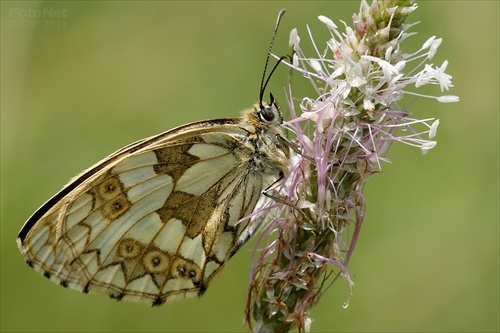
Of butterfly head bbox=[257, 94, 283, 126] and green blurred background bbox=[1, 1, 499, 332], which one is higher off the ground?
butterfly head bbox=[257, 94, 283, 126]

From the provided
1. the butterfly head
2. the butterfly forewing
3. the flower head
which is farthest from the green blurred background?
the flower head

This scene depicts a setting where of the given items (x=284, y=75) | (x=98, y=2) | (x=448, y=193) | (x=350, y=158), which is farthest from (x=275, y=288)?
(x=98, y=2)

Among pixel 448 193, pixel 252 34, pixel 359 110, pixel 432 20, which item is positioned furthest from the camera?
pixel 252 34

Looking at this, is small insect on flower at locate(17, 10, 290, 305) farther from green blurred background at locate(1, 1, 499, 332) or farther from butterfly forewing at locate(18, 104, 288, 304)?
green blurred background at locate(1, 1, 499, 332)

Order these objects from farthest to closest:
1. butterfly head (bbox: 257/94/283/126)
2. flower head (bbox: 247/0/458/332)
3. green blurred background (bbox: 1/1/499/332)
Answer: green blurred background (bbox: 1/1/499/332), butterfly head (bbox: 257/94/283/126), flower head (bbox: 247/0/458/332)

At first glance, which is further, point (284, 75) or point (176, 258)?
point (284, 75)

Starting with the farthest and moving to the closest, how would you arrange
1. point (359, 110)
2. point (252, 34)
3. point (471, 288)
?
point (252, 34) → point (471, 288) → point (359, 110)

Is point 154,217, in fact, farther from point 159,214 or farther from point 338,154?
point 338,154

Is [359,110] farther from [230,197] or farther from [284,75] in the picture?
[284,75]
